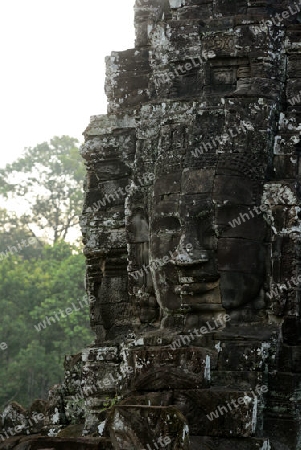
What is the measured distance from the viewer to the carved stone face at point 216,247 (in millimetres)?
12258

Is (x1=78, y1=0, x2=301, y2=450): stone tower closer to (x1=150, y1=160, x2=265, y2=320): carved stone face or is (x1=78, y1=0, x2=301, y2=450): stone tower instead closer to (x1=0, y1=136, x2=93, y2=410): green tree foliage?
(x1=150, y1=160, x2=265, y2=320): carved stone face

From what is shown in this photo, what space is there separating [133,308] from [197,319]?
3.89ft

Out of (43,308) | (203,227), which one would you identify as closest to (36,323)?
(43,308)

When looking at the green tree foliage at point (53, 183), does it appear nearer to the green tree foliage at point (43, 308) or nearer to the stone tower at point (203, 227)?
the green tree foliage at point (43, 308)

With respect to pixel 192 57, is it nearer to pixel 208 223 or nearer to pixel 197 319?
pixel 208 223

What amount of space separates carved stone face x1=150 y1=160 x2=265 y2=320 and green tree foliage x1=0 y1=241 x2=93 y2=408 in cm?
1820

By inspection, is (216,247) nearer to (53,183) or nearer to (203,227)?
(203,227)

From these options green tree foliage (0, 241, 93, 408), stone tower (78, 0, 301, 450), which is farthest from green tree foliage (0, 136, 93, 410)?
stone tower (78, 0, 301, 450)

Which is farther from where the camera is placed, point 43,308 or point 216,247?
point 43,308

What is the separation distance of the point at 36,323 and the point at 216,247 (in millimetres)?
20229

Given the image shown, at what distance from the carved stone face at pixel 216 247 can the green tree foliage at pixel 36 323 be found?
59.7 feet

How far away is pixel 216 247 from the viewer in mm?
12305

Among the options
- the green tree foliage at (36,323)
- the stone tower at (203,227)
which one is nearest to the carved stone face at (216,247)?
the stone tower at (203,227)

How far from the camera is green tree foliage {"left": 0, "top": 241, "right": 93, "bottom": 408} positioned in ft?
99.0
